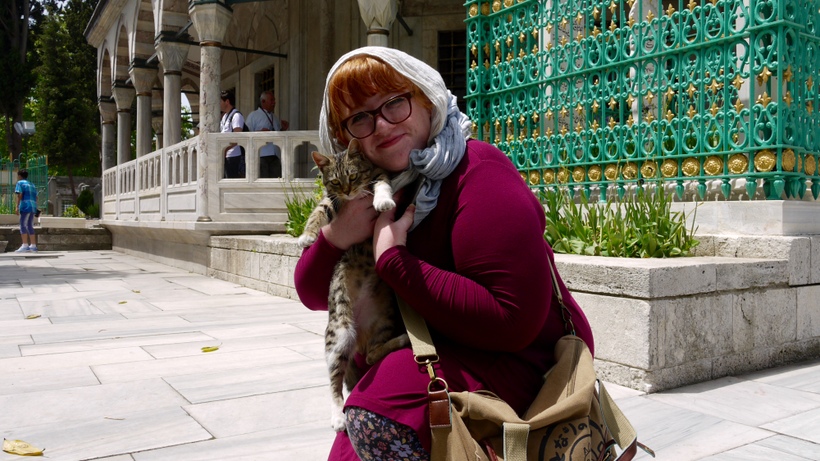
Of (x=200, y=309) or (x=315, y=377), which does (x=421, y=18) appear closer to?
(x=200, y=309)

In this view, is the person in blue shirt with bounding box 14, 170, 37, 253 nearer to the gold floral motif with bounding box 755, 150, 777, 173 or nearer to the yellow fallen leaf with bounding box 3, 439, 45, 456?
the yellow fallen leaf with bounding box 3, 439, 45, 456

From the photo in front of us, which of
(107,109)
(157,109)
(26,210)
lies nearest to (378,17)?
(26,210)

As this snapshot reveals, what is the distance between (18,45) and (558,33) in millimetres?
40971

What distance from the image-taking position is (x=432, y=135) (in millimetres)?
2023

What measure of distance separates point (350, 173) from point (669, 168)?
3.72 m

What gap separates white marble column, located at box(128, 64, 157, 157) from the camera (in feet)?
52.0

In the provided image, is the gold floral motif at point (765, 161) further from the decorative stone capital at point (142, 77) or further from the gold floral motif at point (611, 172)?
the decorative stone capital at point (142, 77)

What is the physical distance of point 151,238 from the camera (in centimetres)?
1473

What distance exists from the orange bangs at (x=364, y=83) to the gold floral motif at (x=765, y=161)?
3394 mm

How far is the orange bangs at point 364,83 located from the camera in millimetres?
1941

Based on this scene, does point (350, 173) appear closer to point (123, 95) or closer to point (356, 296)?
point (356, 296)

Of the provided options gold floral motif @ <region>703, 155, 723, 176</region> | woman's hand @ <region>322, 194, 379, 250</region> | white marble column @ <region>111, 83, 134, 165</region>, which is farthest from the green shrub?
woman's hand @ <region>322, 194, 379, 250</region>

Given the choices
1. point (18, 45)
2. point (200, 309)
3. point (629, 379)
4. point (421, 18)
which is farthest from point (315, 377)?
point (18, 45)

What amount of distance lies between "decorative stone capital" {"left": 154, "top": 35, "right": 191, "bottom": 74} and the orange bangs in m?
12.7
